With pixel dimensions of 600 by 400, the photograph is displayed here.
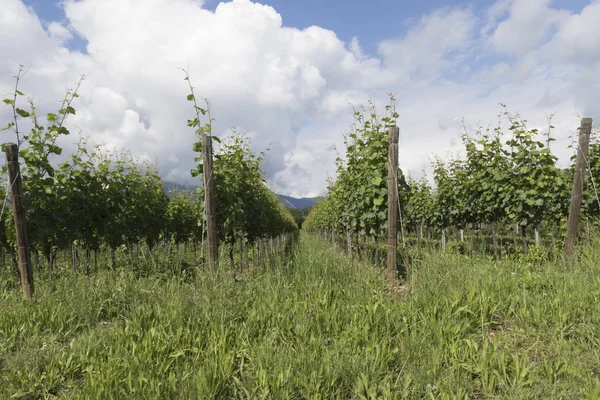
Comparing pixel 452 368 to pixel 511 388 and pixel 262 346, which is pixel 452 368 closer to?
pixel 511 388

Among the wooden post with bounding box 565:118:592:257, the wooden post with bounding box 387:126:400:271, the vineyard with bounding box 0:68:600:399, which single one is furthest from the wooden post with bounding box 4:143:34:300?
the wooden post with bounding box 565:118:592:257

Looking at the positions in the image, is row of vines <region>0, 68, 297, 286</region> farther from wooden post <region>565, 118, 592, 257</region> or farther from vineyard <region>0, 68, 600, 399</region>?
wooden post <region>565, 118, 592, 257</region>

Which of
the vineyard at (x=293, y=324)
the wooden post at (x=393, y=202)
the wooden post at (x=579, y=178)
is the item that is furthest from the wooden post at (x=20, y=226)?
the wooden post at (x=579, y=178)

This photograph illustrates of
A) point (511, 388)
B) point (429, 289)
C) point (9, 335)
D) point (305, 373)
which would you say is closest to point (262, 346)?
point (305, 373)

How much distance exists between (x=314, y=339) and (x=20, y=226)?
14.3 ft

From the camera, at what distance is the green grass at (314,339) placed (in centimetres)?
235

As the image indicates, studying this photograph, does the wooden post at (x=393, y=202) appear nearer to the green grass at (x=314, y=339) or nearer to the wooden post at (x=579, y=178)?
the green grass at (x=314, y=339)

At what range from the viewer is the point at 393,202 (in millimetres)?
5047

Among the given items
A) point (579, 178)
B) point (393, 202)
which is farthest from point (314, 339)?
point (579, 178)

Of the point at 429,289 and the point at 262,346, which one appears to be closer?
the point at 262,346

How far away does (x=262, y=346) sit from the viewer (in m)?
2.69

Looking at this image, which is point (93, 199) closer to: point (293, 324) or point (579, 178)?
point (293, 324)

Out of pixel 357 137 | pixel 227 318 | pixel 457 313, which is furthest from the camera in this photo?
pixel 357 137

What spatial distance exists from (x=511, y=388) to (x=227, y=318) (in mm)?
2506
